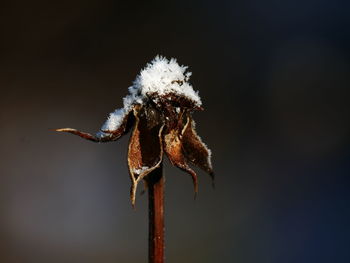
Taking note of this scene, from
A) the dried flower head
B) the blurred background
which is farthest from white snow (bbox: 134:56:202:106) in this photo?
the blurred background

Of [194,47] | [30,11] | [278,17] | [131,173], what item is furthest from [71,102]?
[131,173]

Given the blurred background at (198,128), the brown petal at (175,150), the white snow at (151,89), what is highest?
the blurred background at (198,128)

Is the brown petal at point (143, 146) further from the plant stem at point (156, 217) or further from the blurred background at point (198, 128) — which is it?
the blurred background at point (198, 128)

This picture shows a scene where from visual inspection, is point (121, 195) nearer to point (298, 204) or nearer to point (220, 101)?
point (220, 101)

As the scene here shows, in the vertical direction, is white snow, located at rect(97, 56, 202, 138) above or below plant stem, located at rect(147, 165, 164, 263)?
above

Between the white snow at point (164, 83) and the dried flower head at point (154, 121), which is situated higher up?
the white snow at point (164, 83)

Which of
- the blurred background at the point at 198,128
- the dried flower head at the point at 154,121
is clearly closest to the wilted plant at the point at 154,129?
the dried flower head at the point at 154,121

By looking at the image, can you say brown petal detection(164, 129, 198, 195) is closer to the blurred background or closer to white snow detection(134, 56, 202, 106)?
white snow detection(134, 56, 202, 106)

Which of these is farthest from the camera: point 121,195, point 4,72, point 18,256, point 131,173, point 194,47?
point 194,47
